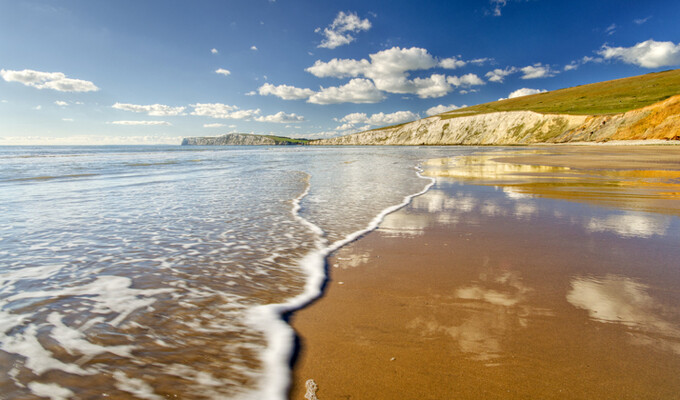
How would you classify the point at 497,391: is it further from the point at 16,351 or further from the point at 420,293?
the point at 16,351

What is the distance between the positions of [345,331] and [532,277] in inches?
98.2

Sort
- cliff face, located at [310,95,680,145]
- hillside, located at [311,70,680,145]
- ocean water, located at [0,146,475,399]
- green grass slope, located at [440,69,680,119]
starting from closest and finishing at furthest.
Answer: ocean water, located at [0,146,475,399]
cliff face, located at [310,95,680,145]
hillside, located at [311,70,680,145]
green grass slope, located at [440,69,680,119]

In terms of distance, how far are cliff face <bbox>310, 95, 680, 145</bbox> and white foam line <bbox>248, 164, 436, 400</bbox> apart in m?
61.6

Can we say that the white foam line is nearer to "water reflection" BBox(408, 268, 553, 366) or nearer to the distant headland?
"water reflection" BBox(408, 268, 553, 366)

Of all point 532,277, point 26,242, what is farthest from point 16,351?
point 532,277

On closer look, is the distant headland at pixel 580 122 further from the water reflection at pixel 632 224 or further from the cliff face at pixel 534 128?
the water reflection at pixel 632 224

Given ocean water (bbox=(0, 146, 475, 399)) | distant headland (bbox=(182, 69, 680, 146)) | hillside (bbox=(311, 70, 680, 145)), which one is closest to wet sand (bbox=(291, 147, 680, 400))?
ocean water (bbox=(0, 146, 475, 399))

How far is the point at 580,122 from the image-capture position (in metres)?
80.0

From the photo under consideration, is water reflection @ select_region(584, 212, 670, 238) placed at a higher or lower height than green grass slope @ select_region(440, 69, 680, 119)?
lower

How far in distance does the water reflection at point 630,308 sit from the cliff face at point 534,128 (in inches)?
2359

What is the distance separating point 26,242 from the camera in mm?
5609

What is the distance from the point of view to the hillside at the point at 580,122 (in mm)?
53028

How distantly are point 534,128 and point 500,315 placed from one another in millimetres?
109927

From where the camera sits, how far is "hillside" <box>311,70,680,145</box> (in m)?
53.0
